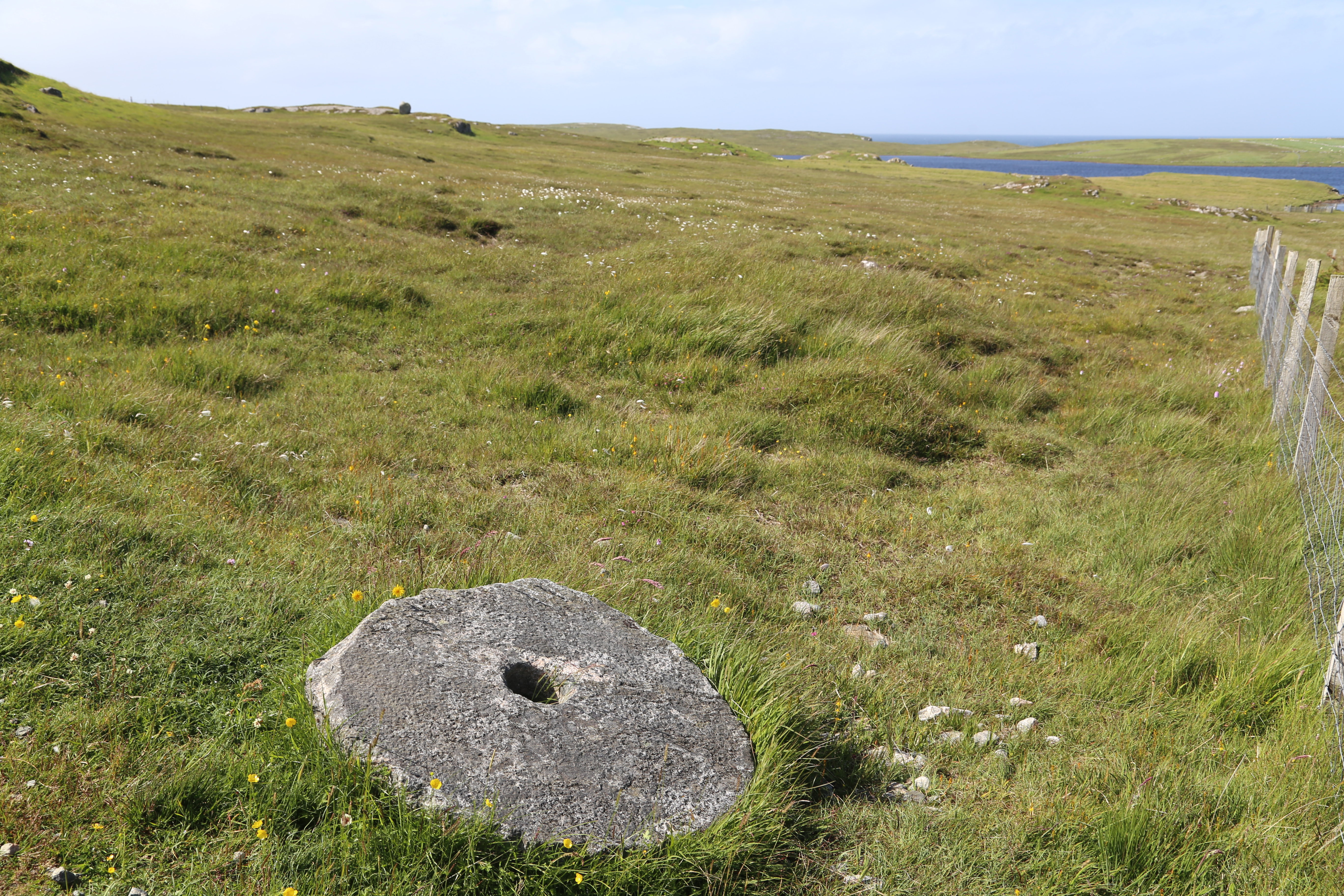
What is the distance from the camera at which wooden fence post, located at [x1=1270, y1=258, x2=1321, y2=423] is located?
27.2 ft

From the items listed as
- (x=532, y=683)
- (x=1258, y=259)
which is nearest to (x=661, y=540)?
(x=532, y=683)

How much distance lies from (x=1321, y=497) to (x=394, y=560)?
7416 millimetres

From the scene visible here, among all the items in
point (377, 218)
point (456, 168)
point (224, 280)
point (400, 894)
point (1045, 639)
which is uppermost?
point (456, 168)

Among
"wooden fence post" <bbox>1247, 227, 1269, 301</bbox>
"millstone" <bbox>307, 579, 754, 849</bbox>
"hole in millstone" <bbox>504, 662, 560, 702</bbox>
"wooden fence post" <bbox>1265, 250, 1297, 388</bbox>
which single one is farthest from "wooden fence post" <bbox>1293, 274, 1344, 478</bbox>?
"wooden fence post" <bbox>1247, 227, 1269, 301</bbox>

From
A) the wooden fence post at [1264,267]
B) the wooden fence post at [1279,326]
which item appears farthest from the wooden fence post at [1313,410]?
the wooden fence post at [1264,267]

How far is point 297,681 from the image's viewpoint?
3.36 m

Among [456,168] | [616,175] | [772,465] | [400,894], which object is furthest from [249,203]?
[616,175]

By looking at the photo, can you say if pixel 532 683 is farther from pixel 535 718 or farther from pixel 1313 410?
pixel 1313 410

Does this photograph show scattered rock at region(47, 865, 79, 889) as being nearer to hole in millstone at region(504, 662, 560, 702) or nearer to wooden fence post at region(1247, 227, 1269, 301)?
hole in millstone at region(504, 662, 560, 702)

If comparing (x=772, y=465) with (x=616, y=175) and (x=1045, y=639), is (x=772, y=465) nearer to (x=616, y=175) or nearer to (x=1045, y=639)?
(x=1045, y=639)

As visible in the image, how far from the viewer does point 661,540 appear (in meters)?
5.80

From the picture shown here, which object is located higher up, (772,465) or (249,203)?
(249,203)

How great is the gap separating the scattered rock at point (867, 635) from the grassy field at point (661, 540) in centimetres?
10

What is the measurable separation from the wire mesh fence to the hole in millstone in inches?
150
